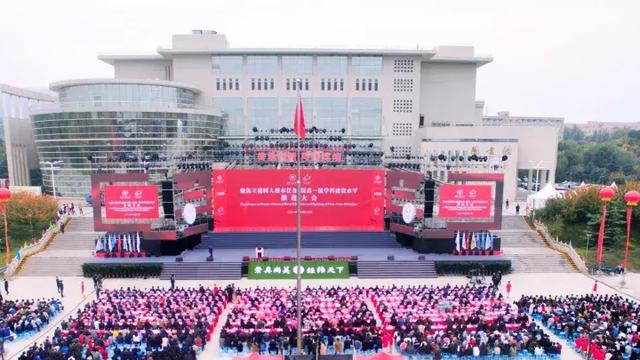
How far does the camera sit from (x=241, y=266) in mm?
24703

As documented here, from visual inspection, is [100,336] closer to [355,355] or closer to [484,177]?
[355,355]

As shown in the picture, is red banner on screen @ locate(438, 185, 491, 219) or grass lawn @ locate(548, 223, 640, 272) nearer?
red banner on screen @ locate(438, 185, 491, 219)

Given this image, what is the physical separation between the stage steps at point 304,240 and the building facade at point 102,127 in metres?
15.8

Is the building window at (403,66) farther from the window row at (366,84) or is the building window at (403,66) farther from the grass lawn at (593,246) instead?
the grass lawn at (593,246)

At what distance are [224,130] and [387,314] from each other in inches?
1590

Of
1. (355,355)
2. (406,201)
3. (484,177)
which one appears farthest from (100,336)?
(484,177)

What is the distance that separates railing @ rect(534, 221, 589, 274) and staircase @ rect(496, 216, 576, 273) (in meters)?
0.37

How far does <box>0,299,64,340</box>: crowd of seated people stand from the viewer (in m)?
16.2

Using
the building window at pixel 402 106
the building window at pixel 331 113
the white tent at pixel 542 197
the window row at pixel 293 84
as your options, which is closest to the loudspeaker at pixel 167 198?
the white tent at pixel 542 197

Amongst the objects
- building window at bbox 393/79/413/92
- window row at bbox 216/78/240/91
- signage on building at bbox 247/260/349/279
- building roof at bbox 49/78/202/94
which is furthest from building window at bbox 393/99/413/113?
signage on building at bbox 247/260/349/279

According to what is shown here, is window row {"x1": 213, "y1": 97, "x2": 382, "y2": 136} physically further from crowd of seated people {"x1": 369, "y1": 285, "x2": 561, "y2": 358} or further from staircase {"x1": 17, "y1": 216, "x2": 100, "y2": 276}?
crowd of seated people {"x1": 369, "y1": 285, "x2": 561, "y2": 358}

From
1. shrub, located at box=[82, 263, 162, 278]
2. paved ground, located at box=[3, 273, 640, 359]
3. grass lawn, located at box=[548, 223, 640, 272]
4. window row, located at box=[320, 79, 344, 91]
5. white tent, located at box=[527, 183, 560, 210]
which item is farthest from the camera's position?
window row, located at box=[320, 79, 344, 91]

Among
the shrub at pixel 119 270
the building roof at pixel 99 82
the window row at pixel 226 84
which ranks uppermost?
the window row at pixel 226 84

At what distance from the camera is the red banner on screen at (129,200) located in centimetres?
2452
